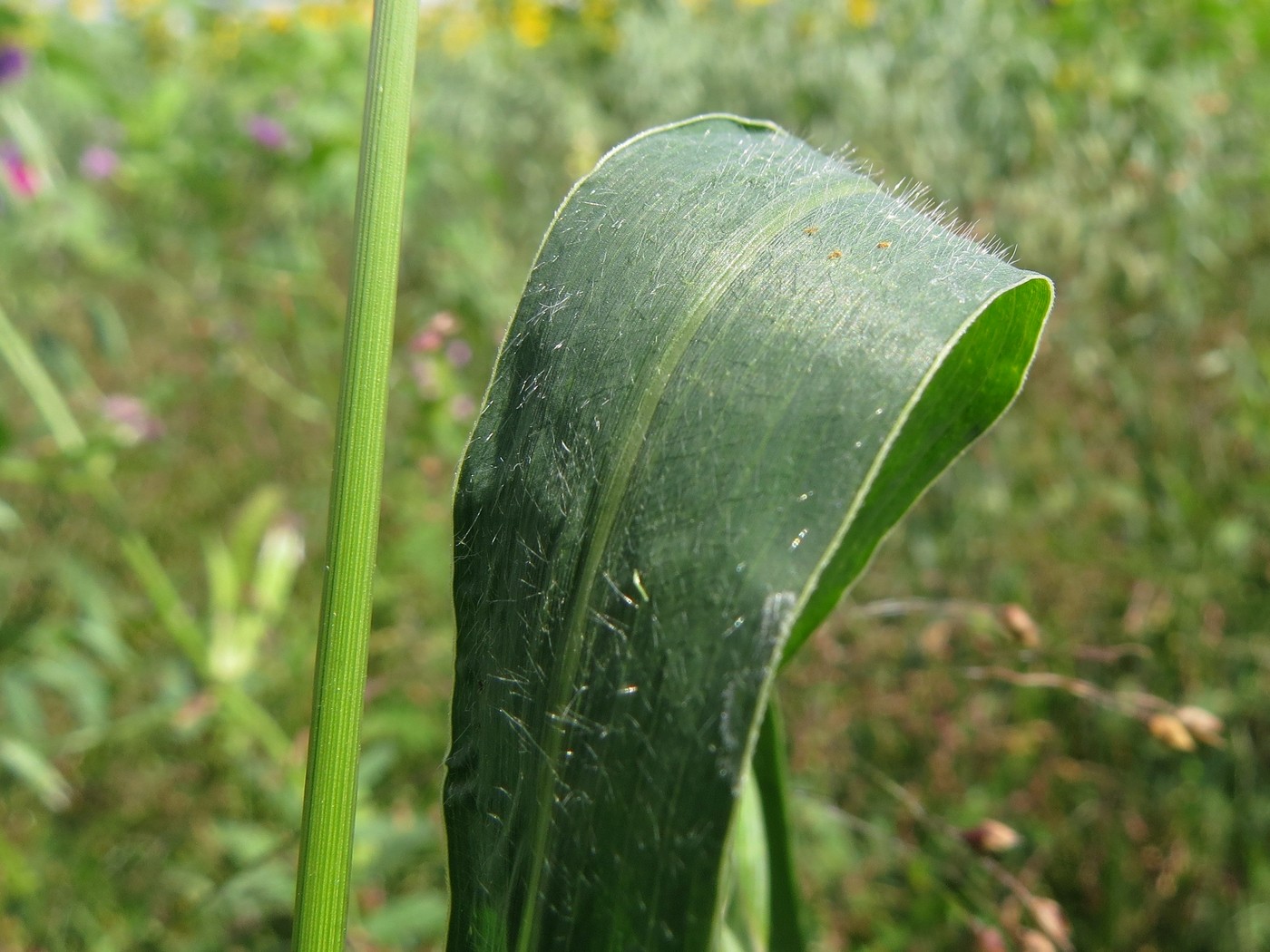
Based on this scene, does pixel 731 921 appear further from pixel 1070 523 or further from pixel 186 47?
pixel 186 47

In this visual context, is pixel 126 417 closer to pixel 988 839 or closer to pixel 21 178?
pixel 21 178

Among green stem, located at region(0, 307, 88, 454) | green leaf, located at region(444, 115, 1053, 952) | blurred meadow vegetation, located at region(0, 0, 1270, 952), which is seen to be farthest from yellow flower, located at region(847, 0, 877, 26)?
green leaf, located at region(444, 115, 1053, 952)

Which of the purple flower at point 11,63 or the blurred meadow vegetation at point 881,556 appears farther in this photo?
the purple flower at point 11,63

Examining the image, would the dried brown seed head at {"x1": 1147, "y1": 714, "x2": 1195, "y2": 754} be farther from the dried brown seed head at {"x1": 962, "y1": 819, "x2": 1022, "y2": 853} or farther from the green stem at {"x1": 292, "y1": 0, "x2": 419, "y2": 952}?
the green stem at {"x1": 292, "y1": 0, "x2": 419, "y2": 952}

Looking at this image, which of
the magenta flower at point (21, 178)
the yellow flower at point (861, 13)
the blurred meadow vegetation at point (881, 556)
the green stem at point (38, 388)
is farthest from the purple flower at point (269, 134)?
→ the yellow flower at point (861, 13)

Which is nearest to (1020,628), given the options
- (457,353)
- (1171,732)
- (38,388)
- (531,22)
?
(1171,732)

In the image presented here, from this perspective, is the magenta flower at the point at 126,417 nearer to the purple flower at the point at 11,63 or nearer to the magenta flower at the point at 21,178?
the magenta flower at the point at 21,178
